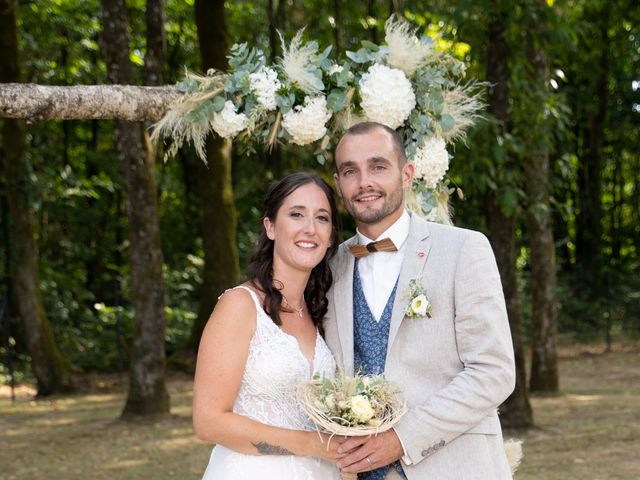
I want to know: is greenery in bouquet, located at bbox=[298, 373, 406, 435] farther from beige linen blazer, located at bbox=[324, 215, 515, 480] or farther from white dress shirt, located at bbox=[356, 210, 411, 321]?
white dress shirt, located at bbox=[356, 210, 411, 321]

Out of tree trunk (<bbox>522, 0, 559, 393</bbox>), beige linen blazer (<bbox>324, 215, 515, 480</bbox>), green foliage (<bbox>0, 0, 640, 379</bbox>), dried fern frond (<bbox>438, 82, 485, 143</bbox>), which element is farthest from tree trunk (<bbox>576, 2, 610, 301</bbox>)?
beige linen blazer (<bbox>324, 215, 515, 480</bbox>)

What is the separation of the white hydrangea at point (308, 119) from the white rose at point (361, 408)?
157 cm

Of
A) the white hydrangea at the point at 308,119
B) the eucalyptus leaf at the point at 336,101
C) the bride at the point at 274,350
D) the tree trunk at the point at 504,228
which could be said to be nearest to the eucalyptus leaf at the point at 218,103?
the white hydrangea at the point at 308,119

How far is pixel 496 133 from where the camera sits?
9477mm

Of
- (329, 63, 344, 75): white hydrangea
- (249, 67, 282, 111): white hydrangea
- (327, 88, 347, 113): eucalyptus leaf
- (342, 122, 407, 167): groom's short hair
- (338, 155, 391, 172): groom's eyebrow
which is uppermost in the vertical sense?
(329, 63, 344, 75): white hydrangea

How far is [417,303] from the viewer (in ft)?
12.3

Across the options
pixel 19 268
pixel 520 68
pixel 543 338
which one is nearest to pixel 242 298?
pixel 520 68

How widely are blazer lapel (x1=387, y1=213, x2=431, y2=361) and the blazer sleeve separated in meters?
0.17

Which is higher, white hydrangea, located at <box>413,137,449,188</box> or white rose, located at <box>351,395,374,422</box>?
white hydrangea, located at <box>413,137,449,188</box>

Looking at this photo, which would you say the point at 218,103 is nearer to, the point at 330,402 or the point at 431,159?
the point at 431,159

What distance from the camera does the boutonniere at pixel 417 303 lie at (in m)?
3.74

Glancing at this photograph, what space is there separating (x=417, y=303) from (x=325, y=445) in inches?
26.7

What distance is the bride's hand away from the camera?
3665 millimetres

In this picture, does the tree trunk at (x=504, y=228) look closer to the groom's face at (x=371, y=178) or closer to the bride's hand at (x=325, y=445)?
the groom's face at (x=371, y=178)
